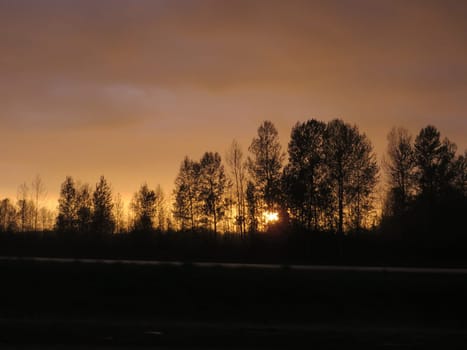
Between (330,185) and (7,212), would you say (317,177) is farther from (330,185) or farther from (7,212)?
(7,212)

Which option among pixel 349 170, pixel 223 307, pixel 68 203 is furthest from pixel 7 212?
pixel 223 307

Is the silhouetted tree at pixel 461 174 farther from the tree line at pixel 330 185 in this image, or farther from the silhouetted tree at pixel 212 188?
the silhouetted tree at pixel 212 188

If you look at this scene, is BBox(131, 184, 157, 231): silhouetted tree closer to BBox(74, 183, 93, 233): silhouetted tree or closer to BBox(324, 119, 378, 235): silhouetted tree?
BBox(74, 183, 93, 233): silhouetted tree

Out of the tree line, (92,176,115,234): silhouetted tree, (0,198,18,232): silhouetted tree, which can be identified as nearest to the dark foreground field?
the tree line

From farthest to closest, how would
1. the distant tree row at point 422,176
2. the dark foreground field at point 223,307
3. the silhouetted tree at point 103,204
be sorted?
the silhouetted tree at point 103,204
the distant tree row at point 422,176
the dark foreground field at point 223,307

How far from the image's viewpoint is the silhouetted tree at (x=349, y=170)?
52312 mm

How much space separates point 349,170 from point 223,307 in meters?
36.5

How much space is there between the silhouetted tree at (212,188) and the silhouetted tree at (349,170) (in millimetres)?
15052

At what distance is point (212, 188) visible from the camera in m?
60.4

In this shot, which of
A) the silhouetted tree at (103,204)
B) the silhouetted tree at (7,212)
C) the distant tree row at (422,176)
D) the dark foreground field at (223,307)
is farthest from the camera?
the silhouetted tree at (7,212)

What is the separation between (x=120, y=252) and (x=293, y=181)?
→ 69.1 feet

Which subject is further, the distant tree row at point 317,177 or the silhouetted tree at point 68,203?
the silhouetted tree at point 68,203

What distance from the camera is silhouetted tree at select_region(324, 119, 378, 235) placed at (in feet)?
172

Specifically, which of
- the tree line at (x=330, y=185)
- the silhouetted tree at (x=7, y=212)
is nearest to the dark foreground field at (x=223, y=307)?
the tree line at (x=330, y=185)
